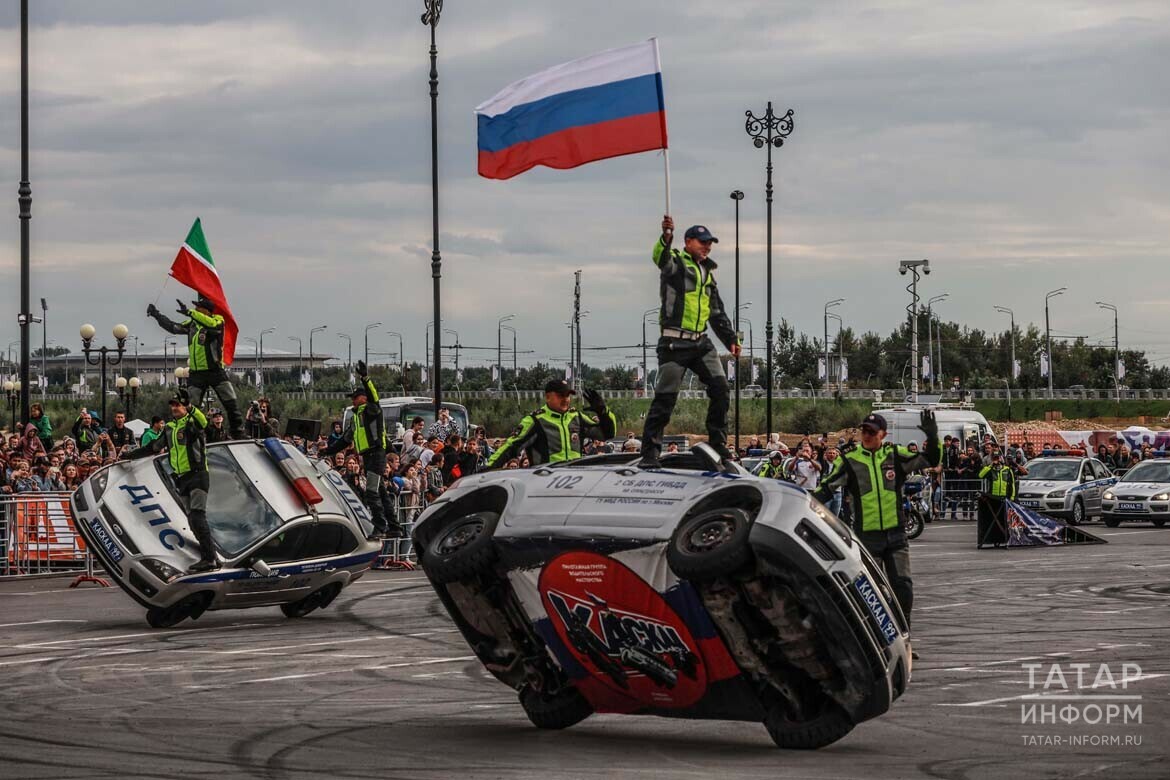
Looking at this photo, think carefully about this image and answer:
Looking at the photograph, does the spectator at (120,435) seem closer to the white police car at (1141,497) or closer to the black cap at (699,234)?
the black cap at (699,234)

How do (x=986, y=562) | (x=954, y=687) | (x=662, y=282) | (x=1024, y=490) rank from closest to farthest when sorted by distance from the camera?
(x=662, y=282) → (x=954, y=687) → (x=986, y=562) → (x=1024, y=490)

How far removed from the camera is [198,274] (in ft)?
63.5

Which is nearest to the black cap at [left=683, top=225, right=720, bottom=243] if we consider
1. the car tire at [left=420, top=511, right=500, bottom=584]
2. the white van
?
the car tire at [left=420, top=511, right=500, bottom=584]

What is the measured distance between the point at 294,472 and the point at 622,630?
8867mm

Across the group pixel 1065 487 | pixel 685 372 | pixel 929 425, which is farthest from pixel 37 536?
pixel 1065 487

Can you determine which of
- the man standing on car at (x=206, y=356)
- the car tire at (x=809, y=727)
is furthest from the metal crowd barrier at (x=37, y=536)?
the car tire at (x=809, y=727)

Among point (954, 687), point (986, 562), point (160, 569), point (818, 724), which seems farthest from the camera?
point (986, 562)

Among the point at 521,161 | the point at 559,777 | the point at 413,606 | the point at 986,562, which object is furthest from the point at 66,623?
the point at 986,562

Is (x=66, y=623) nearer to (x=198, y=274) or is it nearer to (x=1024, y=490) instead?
(x=198, y=274)

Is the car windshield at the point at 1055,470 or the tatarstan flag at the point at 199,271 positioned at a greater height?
the tatarstan flag at the point at 199,271

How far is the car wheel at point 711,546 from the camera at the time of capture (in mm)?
8227

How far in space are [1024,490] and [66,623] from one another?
93.5 feet

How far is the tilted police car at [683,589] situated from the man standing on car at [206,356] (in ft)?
28.7

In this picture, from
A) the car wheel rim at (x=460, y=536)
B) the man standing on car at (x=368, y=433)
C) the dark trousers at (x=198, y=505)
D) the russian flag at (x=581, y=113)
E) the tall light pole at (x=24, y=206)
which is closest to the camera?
the car wheel rim at (x=460, y=536)
